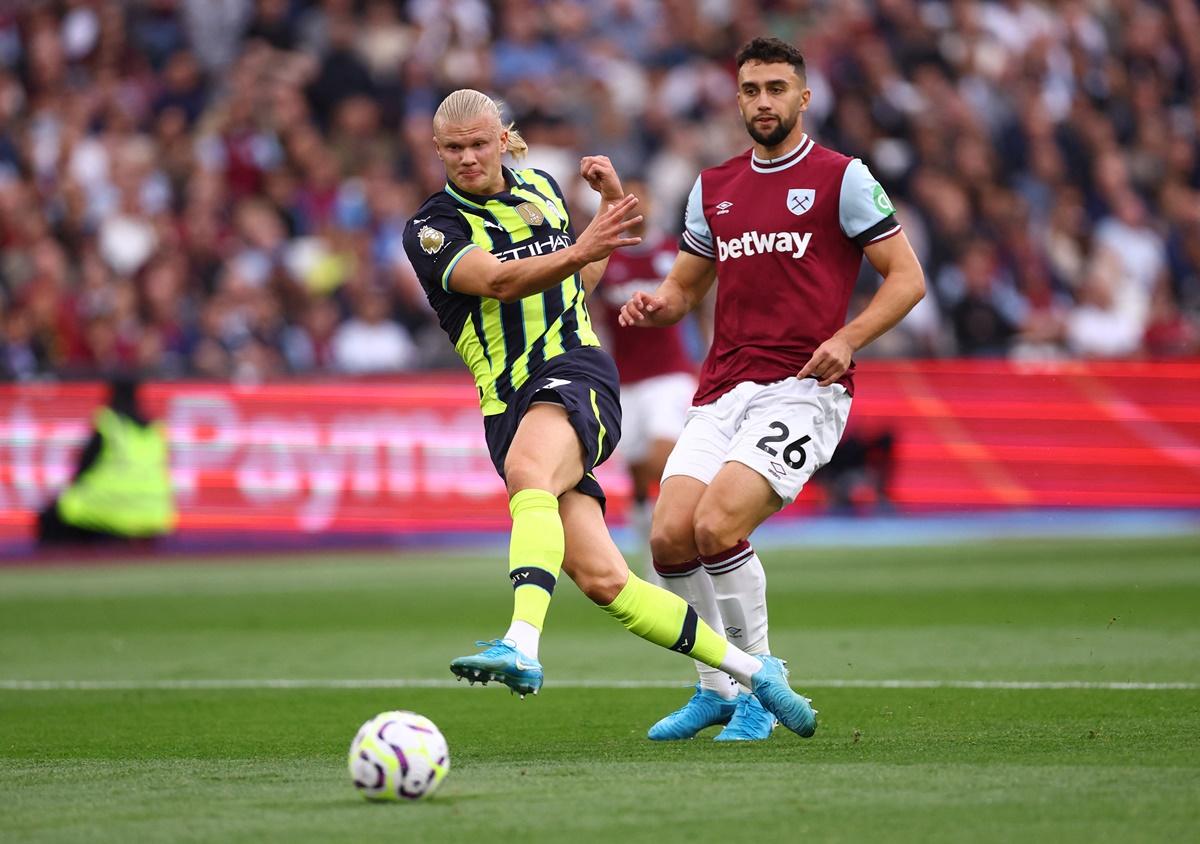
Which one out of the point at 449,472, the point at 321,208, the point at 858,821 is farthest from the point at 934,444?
the point at 858,821

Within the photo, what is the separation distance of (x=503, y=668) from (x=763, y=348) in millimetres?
1793

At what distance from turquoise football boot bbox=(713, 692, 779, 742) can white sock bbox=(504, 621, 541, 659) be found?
0.99 meters

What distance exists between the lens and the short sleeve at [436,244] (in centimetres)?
690

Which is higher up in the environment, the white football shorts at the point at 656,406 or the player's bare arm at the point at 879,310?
the player's bare arm at the point at 879,310

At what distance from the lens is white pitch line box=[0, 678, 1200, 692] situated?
27.5 ft

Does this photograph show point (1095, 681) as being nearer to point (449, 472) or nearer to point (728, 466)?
point (728, 466)

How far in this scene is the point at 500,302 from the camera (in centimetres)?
705

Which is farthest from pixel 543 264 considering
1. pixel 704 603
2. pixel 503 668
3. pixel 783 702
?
pixel 783 702

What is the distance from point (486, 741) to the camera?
7207 mm

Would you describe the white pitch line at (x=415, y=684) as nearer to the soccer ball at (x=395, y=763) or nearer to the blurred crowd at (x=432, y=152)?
A: the soccer ball at (x=395, y=763)

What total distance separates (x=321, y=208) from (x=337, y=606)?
724 centimetres

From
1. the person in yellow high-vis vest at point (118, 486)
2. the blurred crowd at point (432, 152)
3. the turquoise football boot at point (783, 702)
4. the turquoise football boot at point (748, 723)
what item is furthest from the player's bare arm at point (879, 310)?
the person in yellow high-vis vest at point (118, 486)

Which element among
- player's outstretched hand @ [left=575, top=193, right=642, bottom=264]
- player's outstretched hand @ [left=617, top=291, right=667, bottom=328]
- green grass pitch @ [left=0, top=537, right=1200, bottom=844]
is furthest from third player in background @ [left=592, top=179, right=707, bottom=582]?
player's outstretched hand @ [left=575, top=193, right=642, bottom=264]

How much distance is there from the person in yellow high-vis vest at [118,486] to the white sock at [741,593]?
10404 mm
